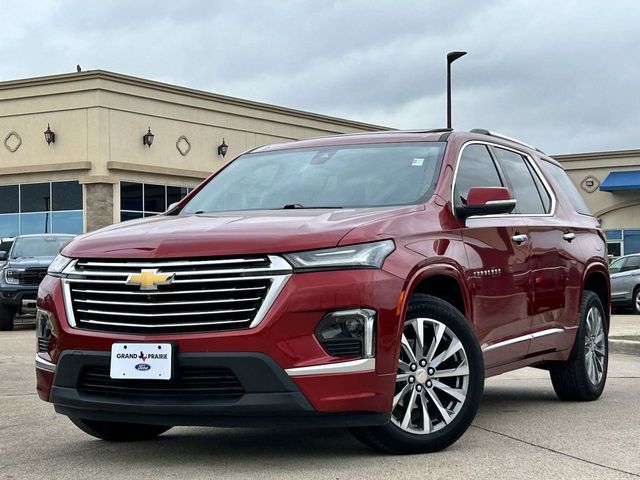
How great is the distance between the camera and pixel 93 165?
33.6 meters

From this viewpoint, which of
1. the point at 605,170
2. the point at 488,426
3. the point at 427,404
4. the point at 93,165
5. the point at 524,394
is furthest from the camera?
the point at 605,170

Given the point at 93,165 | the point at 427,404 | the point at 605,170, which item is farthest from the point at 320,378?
the point at 605,170

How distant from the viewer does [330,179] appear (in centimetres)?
654

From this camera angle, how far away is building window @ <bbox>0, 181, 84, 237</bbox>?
34500 millimetres

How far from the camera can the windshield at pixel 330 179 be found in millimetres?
6266

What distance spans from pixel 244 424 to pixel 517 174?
344 centimetres

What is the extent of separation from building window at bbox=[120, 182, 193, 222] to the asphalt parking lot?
27262mm

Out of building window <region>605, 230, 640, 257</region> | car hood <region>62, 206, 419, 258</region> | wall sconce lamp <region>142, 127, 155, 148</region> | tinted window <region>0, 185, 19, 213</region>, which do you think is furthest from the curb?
building window <region>605, 230, 640, 257</region>

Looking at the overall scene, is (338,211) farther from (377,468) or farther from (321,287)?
(377,468)

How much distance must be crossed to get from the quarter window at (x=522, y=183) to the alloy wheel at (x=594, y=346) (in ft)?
3.26

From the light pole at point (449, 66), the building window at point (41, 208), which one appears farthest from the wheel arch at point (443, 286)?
the building window at point (41, 208)

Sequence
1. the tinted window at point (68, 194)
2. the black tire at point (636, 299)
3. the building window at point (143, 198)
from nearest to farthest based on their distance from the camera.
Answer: the black tire at point (636, 299) → the tinted window at point (68, 194) → the building window at point (143, 198)

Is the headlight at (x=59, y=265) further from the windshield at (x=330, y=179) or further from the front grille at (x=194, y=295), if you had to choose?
the windshield at (x=330, y=179)

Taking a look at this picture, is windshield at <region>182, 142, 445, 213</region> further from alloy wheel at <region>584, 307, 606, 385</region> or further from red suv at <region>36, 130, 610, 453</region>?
alloy wheel at <region>584, 307, 606, 385</region>
